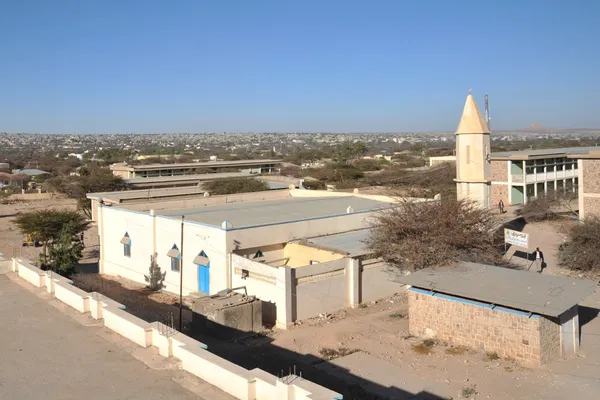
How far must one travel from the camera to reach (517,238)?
2166cm

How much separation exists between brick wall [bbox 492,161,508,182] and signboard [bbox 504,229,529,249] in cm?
1830

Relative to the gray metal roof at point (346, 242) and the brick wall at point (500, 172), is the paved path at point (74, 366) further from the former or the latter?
the brick wall at point (500, 172)

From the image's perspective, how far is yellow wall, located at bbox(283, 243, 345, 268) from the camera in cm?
1938

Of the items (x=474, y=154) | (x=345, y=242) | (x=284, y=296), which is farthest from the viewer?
(x=474, y=154)

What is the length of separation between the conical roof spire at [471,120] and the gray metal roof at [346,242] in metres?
5.51

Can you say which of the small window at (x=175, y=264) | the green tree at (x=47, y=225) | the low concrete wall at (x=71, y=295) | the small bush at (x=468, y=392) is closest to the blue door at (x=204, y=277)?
the small window at (x=175, y=264)

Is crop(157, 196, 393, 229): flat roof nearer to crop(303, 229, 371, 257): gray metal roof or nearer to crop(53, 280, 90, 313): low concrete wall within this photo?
crop(303, 229, 371, 257): gray metal roof

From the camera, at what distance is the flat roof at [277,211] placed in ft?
69.6

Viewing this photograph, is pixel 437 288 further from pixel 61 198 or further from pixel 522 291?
pixel 61 198

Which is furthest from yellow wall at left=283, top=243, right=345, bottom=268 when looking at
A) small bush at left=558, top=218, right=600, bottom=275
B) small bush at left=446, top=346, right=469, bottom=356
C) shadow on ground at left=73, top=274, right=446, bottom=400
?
small bush at left=558, top=218, right=600, bottom=275

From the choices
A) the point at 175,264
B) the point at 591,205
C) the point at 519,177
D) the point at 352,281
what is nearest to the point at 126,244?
the point at 175,264

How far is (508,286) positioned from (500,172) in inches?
1049

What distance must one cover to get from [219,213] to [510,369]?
1358 centimetres

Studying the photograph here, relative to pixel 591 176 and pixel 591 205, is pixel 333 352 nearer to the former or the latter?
pixel 591 205
